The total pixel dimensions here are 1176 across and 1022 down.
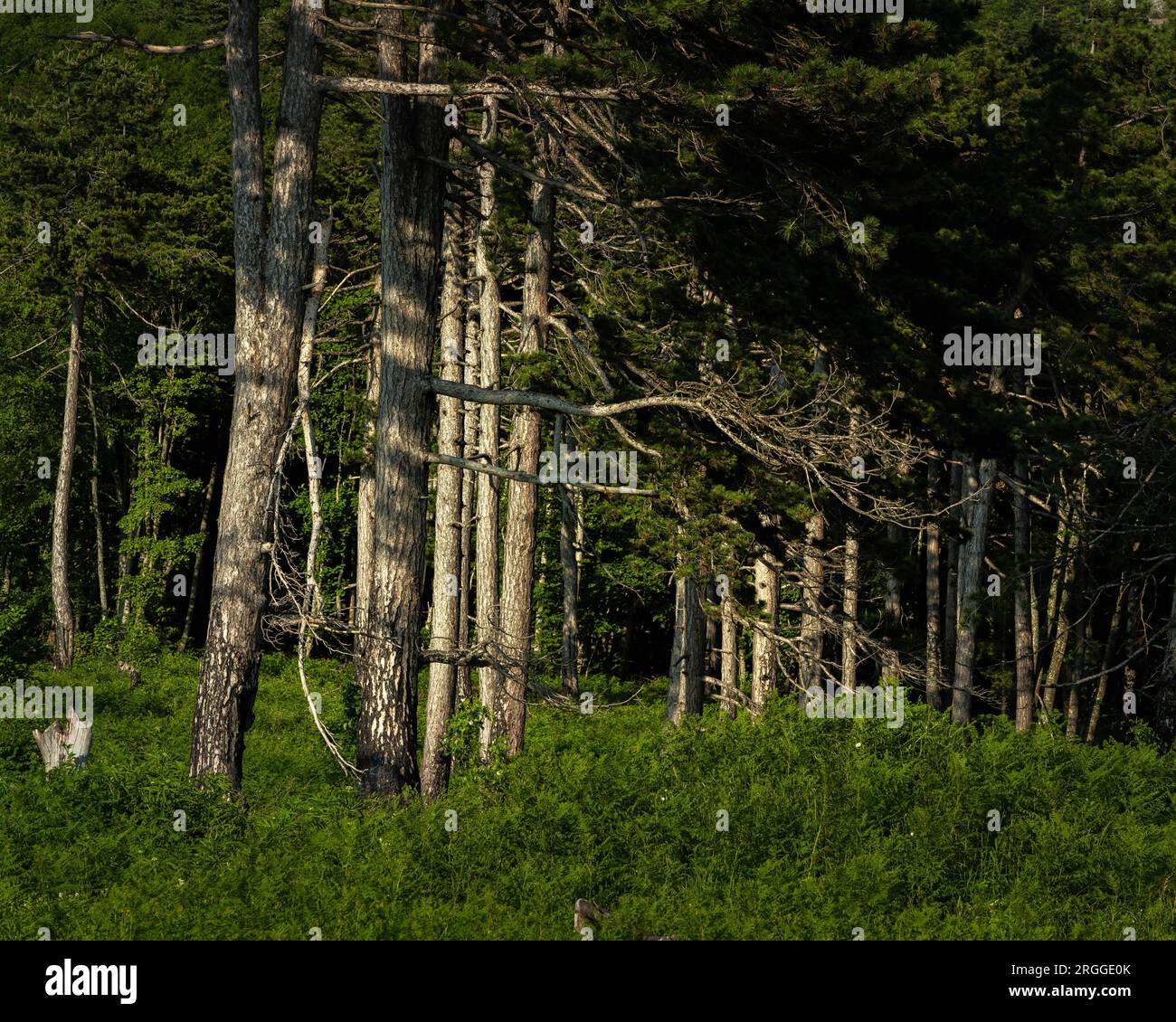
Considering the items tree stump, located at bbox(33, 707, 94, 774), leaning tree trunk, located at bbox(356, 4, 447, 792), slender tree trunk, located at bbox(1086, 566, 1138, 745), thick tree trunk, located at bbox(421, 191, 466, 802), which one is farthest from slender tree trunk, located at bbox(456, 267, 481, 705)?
slender tree trunk, located at bbox(1086, 566, 1138, 745)

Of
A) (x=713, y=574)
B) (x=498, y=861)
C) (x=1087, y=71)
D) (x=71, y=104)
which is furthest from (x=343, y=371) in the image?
(x=498, y=861)

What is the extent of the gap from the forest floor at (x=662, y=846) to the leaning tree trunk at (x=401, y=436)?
63cm

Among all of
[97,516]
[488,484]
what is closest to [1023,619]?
[488,484]

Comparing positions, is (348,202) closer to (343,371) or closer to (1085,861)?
(343,371)

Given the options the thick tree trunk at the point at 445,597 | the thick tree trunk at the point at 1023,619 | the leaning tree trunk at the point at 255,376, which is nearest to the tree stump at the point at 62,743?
the leaning tree trunk at the point at 255,376

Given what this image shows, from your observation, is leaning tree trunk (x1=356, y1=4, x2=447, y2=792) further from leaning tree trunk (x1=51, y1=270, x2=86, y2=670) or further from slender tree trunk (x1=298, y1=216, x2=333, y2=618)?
leaning tree trunk (x1=51, y1=270, x2=86, y2=670)

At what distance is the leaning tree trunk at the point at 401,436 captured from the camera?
10.4 meters

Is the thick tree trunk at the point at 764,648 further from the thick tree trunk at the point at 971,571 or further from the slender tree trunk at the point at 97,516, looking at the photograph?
the slender tree trunk at the point at 97,516

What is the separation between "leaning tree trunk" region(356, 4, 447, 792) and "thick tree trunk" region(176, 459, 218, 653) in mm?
25408

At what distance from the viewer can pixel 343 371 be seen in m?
36.1

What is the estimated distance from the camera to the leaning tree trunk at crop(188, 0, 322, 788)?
1028 centimetres

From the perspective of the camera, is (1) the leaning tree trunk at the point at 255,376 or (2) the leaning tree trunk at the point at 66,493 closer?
(1) the leaning tree trunk at the point at 255,376

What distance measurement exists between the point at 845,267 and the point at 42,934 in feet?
23.8
